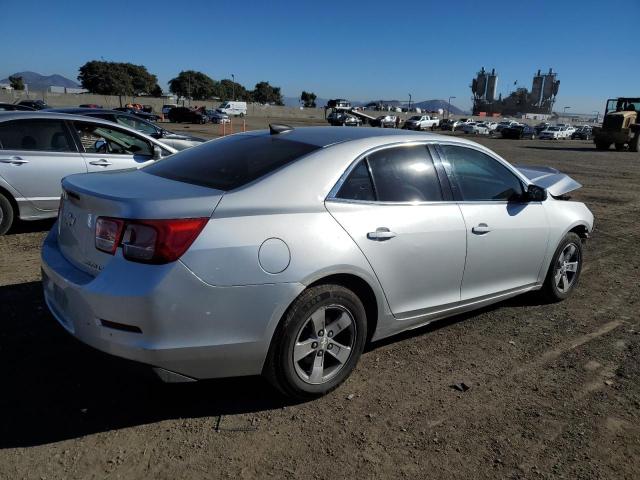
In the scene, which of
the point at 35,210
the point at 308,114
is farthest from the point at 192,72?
the point at 35,210

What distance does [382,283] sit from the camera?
3268 millimetres

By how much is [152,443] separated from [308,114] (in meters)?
89.1

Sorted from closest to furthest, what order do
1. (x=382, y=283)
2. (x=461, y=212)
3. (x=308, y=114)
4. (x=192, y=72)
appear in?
(x=382, y=283)
(x=461, y=212)
(x=308, y=114)
(x=192, y=72)

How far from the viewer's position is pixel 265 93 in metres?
127

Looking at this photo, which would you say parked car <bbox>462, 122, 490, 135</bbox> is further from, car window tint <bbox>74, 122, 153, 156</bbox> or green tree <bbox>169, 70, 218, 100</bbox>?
green tree <bbox>169, 70, 218, 100</bbox>

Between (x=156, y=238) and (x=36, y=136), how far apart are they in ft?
16.3

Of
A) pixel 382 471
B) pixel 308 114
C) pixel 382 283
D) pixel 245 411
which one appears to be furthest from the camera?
pixel 308 114

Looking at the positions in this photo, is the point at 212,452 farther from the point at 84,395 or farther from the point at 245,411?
the point at 84,395

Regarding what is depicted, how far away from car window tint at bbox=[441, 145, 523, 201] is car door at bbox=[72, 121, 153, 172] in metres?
4.24

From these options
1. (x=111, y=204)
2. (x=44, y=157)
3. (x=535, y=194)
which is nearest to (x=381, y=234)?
(x=111, y=204)

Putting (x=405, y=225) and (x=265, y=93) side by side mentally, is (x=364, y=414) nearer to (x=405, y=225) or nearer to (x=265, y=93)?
(x=405, y=225)

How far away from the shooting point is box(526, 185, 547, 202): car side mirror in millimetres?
4316

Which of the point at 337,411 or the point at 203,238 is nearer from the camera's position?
the point at 203,238

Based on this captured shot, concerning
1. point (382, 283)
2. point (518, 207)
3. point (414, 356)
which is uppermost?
point (518, 207)
